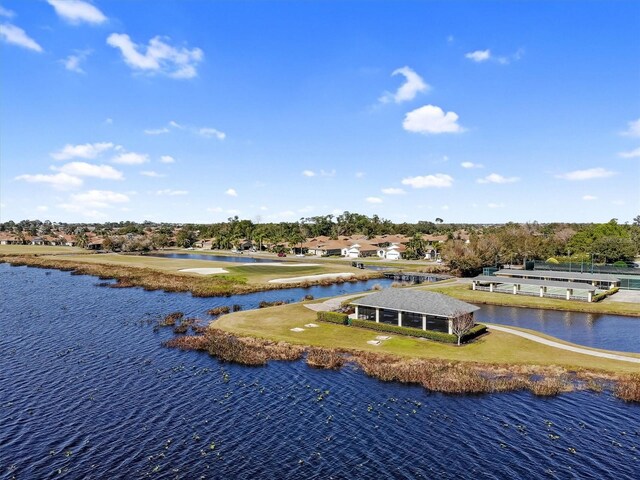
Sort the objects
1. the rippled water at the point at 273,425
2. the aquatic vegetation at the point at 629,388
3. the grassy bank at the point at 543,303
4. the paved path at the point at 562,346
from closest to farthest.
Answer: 1. the rippled water at the point at 273,425
2. the aquatic vegetation at the point at 629,388
3. the paved path at the point at 562,346
4. the grassy bank at the point at 543,303

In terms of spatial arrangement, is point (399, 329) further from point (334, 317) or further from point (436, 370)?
point (436, 370)

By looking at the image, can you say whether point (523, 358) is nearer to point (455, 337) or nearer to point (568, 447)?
point (455, 337)

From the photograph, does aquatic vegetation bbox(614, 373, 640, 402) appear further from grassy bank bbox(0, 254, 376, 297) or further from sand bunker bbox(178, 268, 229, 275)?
sand bunker bbox(178, 268, 229, 275)

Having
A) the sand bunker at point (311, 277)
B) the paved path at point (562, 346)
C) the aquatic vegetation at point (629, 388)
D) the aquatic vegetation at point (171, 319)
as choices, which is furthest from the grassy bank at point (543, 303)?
the aquatic vegetation at point (171, 319)

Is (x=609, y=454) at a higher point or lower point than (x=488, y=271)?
lower

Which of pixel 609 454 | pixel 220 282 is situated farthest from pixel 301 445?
pixel 220 282

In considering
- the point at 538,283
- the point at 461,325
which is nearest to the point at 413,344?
the point at 461,325

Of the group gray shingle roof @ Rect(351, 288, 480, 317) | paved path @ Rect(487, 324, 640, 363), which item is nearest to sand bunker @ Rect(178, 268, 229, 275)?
gray shingle roof @ Rect(351, 288, 480, 317)

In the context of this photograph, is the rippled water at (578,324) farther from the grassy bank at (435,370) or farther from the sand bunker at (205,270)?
the sand bunker at (205,270)
